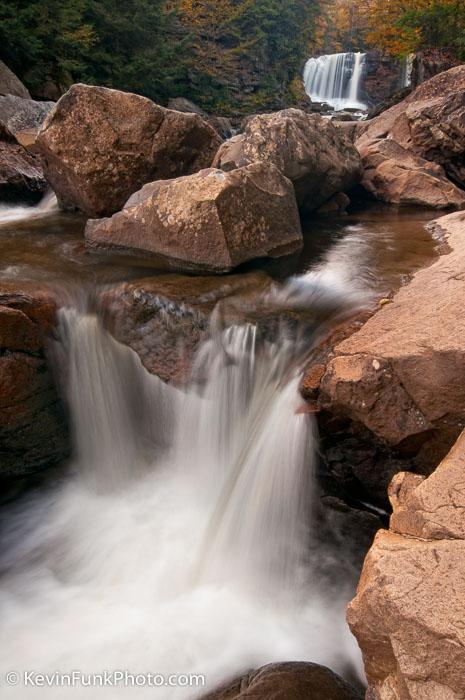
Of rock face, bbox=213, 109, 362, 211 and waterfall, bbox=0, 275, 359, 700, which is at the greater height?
rock face, bbox=213, 109, 362, 211

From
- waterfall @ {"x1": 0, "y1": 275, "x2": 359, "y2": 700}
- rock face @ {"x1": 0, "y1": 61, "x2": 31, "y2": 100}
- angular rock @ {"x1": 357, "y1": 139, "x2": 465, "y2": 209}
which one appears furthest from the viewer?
rock face @ {"x1": 0, "y1": 61, "x2": 31, "y2": 100}

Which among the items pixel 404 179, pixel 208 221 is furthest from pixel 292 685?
pixel 404 179

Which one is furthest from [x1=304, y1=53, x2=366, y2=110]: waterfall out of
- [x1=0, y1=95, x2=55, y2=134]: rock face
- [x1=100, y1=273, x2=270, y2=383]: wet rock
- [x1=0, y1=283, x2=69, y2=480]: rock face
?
[x1=0, y1=283, x2=69, y2=480]: rock face

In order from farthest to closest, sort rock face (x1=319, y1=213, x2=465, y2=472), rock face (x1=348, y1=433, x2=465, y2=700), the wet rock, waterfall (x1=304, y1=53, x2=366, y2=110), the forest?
waterfall (x1=304, y1=53, x2=366, y2=110) < the forest < the wet rock < rock face (x1=319, y1=213, x2=465, y2=472) < rock face (x1=348, y1=433, x2=465, y2=700)

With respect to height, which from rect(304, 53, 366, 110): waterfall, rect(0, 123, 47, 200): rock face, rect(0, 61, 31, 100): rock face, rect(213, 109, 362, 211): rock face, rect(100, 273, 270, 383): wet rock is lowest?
rect(100, 273, 270, 383): wet rock

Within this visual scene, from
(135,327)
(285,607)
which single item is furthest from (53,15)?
(285,607)

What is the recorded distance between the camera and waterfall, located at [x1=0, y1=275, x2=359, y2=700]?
290cm

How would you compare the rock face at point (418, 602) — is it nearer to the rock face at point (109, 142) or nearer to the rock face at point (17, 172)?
the rock face at point (109, 142)

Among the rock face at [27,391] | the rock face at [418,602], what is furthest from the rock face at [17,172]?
the rock face at [418,602]

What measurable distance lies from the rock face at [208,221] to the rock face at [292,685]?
3.46 m

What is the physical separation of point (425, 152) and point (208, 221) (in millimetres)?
7002

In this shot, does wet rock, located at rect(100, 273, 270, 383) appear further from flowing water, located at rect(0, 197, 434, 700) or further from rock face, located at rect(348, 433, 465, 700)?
rock face, located at rect(348, 433, 465, 700)

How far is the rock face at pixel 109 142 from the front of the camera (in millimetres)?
6453

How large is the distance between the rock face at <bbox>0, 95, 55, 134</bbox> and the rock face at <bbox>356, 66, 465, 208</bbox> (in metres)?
7.43
